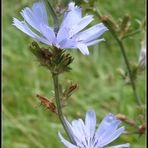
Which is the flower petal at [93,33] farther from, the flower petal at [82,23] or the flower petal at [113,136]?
the flower petal at [113,136]

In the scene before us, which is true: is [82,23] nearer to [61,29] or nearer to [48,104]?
[61,29]

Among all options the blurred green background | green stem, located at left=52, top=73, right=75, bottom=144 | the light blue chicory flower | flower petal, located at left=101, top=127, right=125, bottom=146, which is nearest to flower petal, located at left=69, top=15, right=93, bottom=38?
the light blue chicory flower

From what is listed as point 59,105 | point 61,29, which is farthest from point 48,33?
point 59,105

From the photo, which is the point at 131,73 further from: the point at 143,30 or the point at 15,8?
the point at 15,8

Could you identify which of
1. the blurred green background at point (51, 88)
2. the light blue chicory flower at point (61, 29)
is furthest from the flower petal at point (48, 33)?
the blurred green background at point (51, 88)

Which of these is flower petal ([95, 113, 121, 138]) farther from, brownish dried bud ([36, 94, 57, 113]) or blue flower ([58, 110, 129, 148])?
brownish dried bud ([36, 94, 57, 113])

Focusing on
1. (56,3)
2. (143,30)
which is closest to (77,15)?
(56,3)
